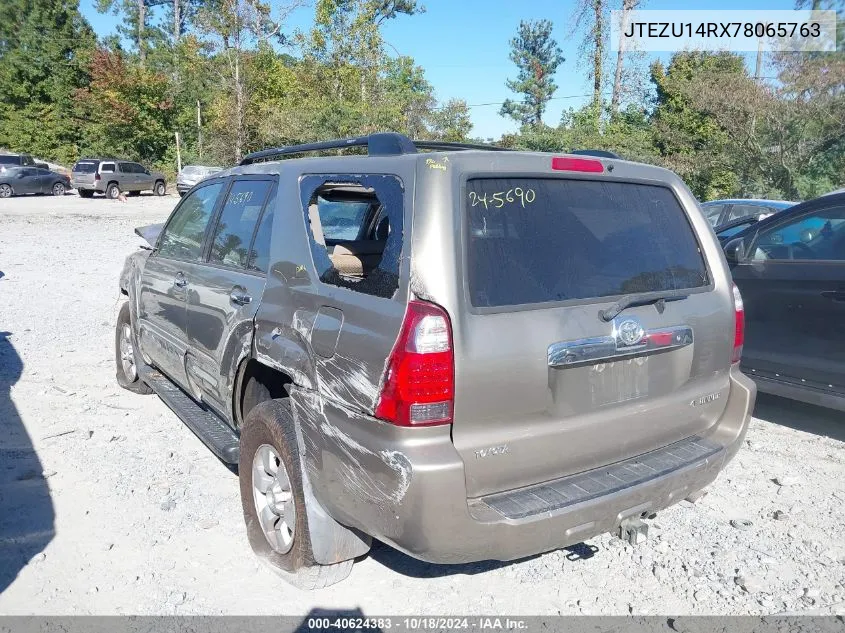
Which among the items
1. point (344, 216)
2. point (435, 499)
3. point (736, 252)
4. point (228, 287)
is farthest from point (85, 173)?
point (435, 499)

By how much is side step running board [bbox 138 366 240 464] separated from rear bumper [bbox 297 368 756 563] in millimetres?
1027

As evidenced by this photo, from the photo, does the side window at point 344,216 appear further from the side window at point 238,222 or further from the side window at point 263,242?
the side window at point 263,242

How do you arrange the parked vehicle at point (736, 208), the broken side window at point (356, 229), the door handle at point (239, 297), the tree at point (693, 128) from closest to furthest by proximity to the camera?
the broken side window at point (356, 229)
the door handle at point (239, 297)
the parked vehicle at point (736, 208)
the tree at point (693, 128)

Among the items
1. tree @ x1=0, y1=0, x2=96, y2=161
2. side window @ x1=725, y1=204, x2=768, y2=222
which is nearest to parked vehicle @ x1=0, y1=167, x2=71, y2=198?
tree @ x1=0, y1=0, x2=96, y2=161

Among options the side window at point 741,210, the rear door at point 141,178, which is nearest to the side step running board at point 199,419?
the side window at point 741,210

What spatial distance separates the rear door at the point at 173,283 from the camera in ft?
14.1

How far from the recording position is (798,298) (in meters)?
5.03

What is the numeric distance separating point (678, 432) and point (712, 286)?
0.70 m

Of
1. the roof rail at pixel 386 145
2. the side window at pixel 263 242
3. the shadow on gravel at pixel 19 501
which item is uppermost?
the roof rail at pixel 386 145

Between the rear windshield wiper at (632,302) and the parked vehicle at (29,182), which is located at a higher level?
the parked vehicle at (29,182)

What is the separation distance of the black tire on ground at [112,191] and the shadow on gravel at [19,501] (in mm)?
29033

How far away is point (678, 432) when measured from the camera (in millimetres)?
3125

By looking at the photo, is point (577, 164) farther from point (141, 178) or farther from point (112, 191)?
point (141, 178)

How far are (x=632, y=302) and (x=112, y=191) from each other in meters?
33.1
